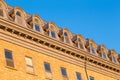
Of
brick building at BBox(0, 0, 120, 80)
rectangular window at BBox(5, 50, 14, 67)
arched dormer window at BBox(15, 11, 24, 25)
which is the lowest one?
rectangular window at BBox(5, 50, 14, 67)

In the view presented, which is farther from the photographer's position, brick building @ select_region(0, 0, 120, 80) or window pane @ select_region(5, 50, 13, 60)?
brick building @ select_region(0, 0, 120, 80)

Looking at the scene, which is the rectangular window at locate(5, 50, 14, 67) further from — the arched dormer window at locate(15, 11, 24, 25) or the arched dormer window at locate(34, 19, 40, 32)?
the arched dormer window at locate(34, 19, 40, 32)

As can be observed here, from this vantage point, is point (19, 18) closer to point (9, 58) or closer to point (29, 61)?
point (29, 61)

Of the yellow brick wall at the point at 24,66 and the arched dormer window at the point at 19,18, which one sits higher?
the arched dormer window at the point at 19,18

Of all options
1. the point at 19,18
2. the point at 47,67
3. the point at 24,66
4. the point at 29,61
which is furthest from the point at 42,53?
the point at 19,18

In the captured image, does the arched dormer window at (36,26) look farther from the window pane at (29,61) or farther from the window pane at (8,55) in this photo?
the window pane at (8,55)

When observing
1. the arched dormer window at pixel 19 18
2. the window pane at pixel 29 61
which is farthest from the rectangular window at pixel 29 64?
the arched dormer window at pixel 19 18

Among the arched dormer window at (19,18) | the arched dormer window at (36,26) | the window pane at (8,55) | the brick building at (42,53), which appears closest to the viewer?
the window pane at (8,55)

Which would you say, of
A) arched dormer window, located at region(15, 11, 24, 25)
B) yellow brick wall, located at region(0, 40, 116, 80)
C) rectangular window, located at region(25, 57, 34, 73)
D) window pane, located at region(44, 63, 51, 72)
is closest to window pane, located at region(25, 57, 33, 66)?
rectangular window, located at region(25, 57, 34, 73)

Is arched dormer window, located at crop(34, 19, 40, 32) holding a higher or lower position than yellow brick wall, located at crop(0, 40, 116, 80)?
higher

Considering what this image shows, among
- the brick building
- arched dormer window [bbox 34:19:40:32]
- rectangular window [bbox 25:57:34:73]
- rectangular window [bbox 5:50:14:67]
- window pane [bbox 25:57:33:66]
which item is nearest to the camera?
rectangular window [bbox 5:50:14:67]

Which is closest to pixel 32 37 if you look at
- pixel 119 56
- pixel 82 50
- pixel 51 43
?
pixel 51 43

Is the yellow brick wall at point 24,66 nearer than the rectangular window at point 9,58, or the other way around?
the yellow brick wall at point 24,66

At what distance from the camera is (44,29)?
37.3 meters
